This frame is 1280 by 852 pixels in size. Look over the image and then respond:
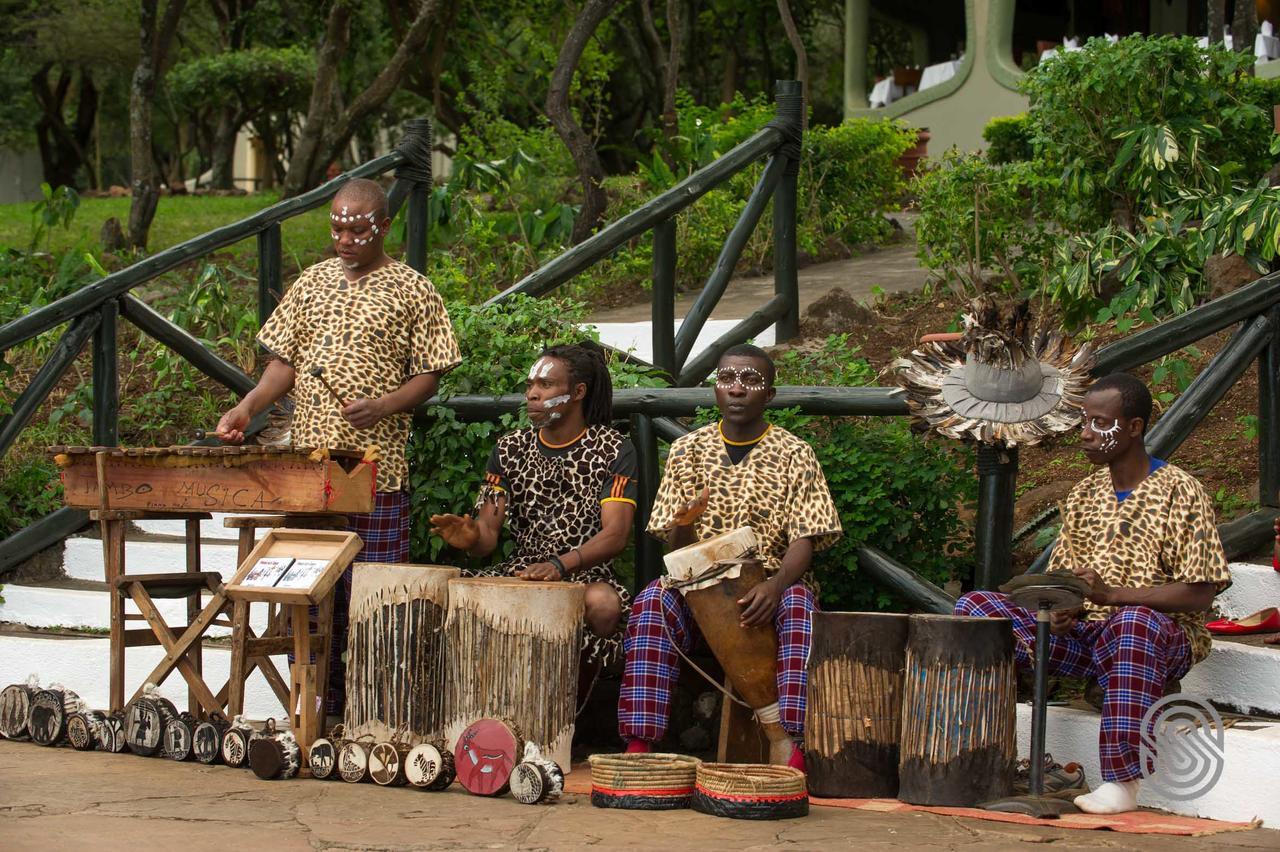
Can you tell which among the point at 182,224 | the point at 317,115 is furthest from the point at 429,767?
the point at 182,224

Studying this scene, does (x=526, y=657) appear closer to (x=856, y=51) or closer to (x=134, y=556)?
(x=134, y=556)

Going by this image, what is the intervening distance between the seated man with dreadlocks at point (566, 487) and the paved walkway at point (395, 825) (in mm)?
884

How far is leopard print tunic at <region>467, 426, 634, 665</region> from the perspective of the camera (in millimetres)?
6109

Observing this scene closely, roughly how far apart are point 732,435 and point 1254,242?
10.1 feet

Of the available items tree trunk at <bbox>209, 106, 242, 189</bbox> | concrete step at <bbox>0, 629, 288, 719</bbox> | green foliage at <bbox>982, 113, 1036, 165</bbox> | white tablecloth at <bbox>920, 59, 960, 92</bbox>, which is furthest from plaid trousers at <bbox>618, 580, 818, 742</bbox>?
tree trunk at <bbox>209, 106, 242, 189</bbox>

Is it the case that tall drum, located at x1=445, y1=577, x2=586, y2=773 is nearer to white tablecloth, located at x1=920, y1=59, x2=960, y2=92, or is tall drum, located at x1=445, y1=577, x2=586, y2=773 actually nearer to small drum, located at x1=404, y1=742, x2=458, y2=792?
small drum, located at x1=404, y1=742, x2=458, y2=792

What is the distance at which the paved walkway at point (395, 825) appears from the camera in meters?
4.78

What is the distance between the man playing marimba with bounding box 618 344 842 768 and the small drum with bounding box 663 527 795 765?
0.05 meters

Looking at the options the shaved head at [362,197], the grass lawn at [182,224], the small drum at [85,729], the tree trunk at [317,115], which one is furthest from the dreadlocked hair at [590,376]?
the tree trunk at [317,115]

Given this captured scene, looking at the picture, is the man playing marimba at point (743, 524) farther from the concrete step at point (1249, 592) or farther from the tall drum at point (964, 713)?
the concrete step at point (1249, 592)

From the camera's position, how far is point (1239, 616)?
6316mm

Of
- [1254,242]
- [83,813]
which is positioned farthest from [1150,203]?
[83,813]

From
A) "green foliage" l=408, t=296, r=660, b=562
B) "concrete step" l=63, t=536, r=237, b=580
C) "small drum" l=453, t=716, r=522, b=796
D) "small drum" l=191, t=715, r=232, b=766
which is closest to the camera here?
"small drum" l=453, t=716, r=522, b=796

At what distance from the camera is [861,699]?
5.53 meters
